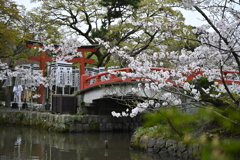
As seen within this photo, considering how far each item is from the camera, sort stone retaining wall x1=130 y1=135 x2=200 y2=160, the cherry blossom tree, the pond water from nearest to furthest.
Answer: the cherry blossom tree
stone retaining wall x1=130 y1=135 x2=200 y2=160
the pond water

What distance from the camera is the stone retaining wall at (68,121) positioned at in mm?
15578

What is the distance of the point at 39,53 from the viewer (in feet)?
57.6

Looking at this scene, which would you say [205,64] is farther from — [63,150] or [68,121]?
[68,121]

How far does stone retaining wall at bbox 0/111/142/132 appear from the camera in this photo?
51.1 feet

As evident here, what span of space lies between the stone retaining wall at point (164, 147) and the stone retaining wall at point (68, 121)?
5417 mm

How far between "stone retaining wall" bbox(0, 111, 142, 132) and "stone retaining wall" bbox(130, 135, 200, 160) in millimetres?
5417

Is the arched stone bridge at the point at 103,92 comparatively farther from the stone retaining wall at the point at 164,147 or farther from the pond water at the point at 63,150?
the stone retaining wall at the point at 164,147

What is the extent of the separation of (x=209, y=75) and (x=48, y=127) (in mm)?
10162

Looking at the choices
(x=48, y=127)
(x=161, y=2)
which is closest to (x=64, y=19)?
(x=161, y=2)

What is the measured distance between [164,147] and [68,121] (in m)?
7.09

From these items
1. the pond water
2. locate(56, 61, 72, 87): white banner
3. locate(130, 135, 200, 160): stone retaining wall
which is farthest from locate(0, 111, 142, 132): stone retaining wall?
locate(130, 135, 200, 160): stone retaining wall

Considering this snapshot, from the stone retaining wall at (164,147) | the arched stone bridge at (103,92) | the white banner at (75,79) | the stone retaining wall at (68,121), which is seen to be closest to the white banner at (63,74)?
the white banner at (75,79)

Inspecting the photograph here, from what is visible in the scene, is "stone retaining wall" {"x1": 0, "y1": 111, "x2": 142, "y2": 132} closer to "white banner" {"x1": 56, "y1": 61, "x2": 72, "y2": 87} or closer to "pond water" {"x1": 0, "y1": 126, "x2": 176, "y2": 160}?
"white banner" {"x1": 56, "y1": 61, "x2": 72, "y2": 87}

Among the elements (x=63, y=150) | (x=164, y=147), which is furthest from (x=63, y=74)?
(x=164, y=147)
